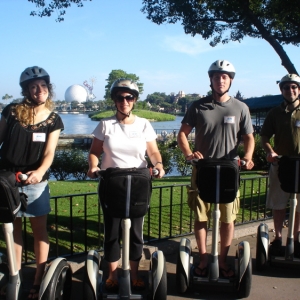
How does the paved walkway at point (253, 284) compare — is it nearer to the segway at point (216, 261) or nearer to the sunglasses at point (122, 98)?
the segway at point (216, 261)

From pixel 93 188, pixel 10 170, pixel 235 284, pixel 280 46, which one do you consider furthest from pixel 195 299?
pixel 280 46

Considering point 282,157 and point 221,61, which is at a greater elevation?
point 221,61

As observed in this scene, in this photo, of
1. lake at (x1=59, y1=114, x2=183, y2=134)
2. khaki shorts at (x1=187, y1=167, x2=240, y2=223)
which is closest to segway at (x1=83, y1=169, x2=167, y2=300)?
khaki shorts at (x1=187, y1=167, x2=240, y2=223)

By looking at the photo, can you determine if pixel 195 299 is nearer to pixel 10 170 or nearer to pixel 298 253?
pixel 298 253

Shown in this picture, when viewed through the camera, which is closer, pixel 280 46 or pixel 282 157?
pixel 282 157

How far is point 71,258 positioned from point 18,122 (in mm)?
1839

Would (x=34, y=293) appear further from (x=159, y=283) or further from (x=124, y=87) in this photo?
(x=124, y=87)

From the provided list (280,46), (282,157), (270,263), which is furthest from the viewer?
(280,46)

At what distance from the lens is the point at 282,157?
4027mm

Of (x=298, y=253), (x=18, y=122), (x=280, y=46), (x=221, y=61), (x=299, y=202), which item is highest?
(x=280, y=46)

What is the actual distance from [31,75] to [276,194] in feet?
9.67

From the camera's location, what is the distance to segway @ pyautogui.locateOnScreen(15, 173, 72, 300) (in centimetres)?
317

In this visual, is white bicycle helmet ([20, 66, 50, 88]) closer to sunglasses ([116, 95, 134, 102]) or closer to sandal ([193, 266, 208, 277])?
sunglasses ([116, 95, 134, 102])

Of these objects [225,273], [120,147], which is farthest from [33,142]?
[225,273]
